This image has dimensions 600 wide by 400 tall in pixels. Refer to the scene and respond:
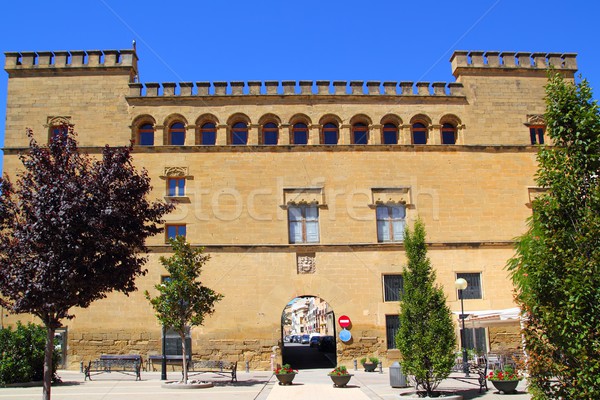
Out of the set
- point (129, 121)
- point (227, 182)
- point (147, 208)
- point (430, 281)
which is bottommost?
point (430, 281)

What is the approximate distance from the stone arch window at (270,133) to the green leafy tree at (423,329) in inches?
453

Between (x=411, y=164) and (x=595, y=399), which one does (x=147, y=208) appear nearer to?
(x=595, y=399)

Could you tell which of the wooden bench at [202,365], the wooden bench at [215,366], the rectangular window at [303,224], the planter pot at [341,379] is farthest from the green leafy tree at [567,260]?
the rectangular window at [303,224]

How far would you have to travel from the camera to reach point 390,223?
968 inches

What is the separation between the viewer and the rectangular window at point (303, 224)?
24281 mm

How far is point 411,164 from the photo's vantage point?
82.2 ft

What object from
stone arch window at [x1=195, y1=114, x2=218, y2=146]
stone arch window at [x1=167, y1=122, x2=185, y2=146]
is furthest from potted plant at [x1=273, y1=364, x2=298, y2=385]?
stone arch window at [x1=167, y1=122, x2=185, y2=146]

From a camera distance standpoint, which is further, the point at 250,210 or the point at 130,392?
the point at 250,210

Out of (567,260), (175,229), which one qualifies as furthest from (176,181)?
(567,260)

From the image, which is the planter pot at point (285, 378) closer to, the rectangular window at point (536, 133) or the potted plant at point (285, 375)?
the potted plant at point (285, 375)

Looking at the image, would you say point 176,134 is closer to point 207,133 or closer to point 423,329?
point 207,133

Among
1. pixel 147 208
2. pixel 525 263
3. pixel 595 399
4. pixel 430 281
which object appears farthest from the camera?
pixel 430 281

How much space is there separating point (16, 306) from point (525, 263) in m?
9.45

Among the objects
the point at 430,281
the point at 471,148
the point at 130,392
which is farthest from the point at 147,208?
the point at 471,148
